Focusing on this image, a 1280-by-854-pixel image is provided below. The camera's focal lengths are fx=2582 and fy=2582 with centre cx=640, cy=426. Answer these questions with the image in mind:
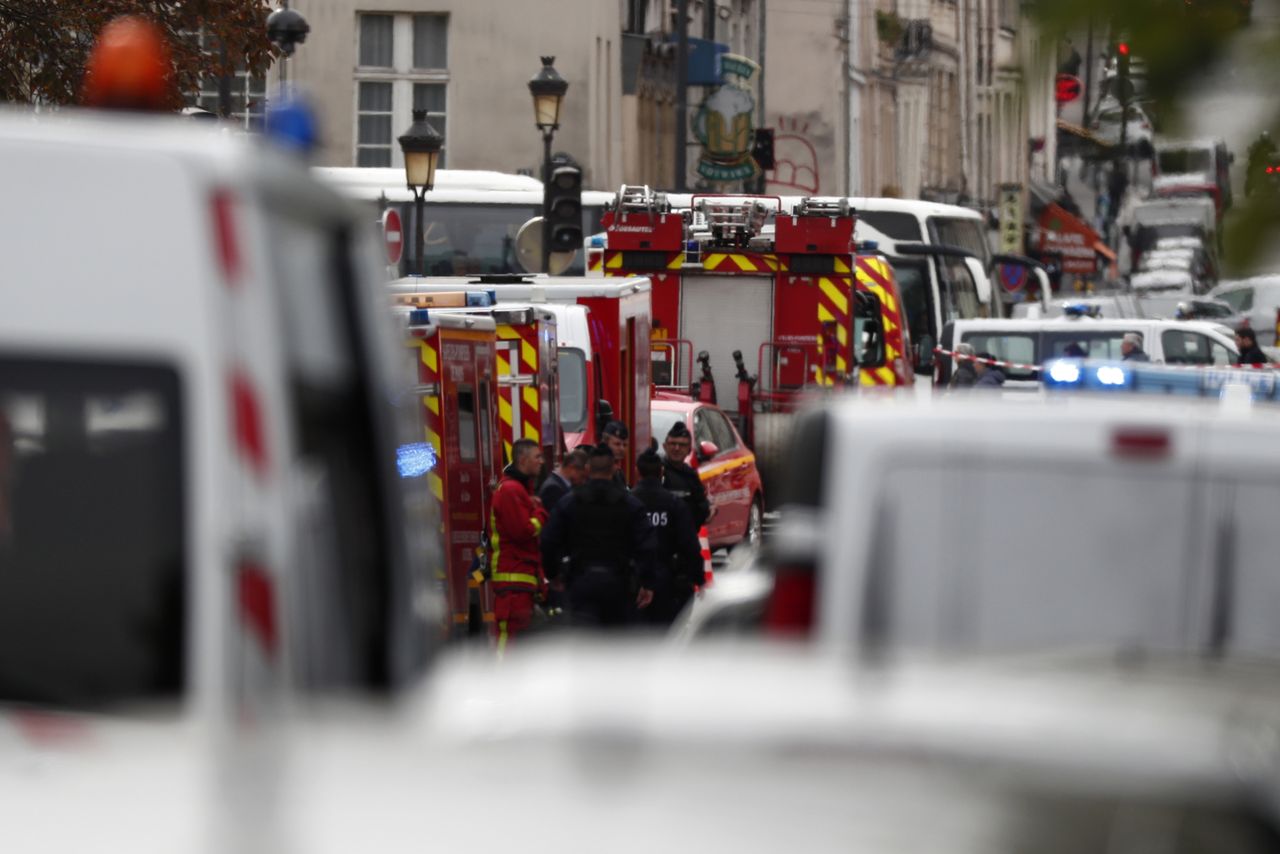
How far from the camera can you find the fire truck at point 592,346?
19.6m

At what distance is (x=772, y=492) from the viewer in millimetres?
25062

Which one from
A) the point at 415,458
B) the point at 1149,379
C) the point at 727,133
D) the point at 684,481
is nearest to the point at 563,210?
the point at 684,481

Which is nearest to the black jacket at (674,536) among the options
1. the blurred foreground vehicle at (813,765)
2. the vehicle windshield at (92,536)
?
the vehicle windshield at (92,536)

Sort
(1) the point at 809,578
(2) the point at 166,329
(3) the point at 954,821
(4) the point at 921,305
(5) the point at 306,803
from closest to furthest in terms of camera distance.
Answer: (3) the point at 954,821
(5) the point at 306,803
(2) the point at 166,329
(1) the point at 809,578
(4) the point at 921,305

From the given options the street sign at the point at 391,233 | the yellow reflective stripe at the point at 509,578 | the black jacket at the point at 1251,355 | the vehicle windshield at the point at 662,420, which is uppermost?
the street sign at the point at 391,233

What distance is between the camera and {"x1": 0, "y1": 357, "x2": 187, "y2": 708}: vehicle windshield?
2.96m

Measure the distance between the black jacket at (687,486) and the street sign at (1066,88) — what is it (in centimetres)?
1424

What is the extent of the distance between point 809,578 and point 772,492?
20186mm

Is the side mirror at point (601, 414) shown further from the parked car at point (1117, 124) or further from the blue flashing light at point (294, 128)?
the parked car at point (1117, 124)

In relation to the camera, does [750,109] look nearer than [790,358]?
No

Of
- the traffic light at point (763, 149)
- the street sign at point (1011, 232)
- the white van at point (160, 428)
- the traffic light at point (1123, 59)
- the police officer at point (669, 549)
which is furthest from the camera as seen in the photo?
the street sign at point (1011, 232)

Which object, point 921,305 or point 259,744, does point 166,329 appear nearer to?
point 259,744

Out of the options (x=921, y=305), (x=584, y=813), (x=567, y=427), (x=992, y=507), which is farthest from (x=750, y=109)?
(x=584, y=813)

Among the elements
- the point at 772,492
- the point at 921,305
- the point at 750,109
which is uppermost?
the point at 750,109
